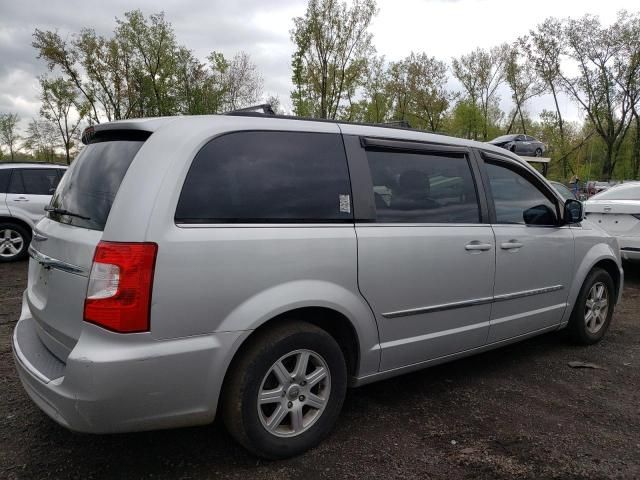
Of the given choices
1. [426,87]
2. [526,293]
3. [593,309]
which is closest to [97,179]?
[526,293]

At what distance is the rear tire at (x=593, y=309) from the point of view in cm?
436

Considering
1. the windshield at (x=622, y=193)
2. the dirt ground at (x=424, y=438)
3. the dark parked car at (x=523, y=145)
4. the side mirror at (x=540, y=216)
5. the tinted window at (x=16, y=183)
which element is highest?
the dark parked car at (x=523, y=145)

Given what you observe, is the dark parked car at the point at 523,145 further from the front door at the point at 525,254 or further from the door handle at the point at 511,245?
the door handle at the point at 511,245

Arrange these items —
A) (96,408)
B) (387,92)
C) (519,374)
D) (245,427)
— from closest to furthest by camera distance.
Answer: (96,408), (245,427), (519,374), (387,92)

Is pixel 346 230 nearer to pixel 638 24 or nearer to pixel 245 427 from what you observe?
pixel 245 427

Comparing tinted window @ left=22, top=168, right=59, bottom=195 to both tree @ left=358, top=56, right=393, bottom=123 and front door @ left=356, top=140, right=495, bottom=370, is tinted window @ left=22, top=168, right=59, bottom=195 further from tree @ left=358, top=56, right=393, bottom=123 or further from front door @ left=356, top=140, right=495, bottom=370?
tree @ left=358, top=56, right=393, bottom=123

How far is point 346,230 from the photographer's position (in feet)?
8.84

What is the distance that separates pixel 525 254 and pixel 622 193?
5729 mm

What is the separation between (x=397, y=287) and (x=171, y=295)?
4.33 feet

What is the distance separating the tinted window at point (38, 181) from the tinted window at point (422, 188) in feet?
25.4

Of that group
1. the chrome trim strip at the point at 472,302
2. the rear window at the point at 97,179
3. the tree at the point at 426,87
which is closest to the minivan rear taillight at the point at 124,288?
the rear window at the point at 97,179

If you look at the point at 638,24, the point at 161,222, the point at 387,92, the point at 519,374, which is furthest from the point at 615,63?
the point at 161,222

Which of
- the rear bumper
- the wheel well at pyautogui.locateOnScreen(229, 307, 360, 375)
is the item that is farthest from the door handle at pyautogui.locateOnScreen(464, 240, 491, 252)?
the rear bumper

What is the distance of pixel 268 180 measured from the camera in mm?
2502
